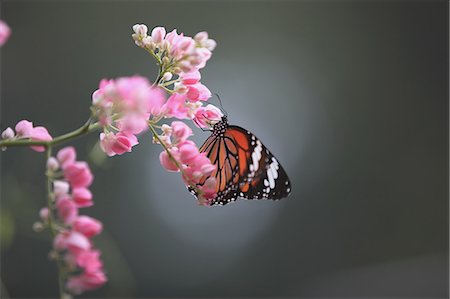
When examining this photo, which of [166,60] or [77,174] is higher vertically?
[166,60]

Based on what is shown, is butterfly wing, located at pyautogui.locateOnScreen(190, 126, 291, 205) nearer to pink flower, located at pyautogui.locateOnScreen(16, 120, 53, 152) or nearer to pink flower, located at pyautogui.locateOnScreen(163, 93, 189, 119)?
pink flower, located at pyautogui.locateOnScreen(163, 93, 189, 119)

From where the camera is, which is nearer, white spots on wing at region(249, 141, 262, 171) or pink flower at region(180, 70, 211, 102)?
pink flower at region(180, 70, 211, 102)

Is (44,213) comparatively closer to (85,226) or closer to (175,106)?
(85,226)

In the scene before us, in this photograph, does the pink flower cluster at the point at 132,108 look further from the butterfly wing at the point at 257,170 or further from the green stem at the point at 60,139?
the butterfly wing at the point at 257,170

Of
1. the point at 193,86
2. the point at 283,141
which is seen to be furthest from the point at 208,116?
the point at 283,141

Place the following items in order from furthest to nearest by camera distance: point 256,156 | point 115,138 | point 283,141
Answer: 1. point 283,141
2. point 256,156
3. point 115,138

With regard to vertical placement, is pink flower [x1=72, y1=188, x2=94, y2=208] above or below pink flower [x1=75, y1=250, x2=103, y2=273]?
above

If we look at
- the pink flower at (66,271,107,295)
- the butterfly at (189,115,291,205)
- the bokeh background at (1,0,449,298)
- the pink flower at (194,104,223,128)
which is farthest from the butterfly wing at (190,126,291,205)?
the bokeh background at (1,0,449,298)
